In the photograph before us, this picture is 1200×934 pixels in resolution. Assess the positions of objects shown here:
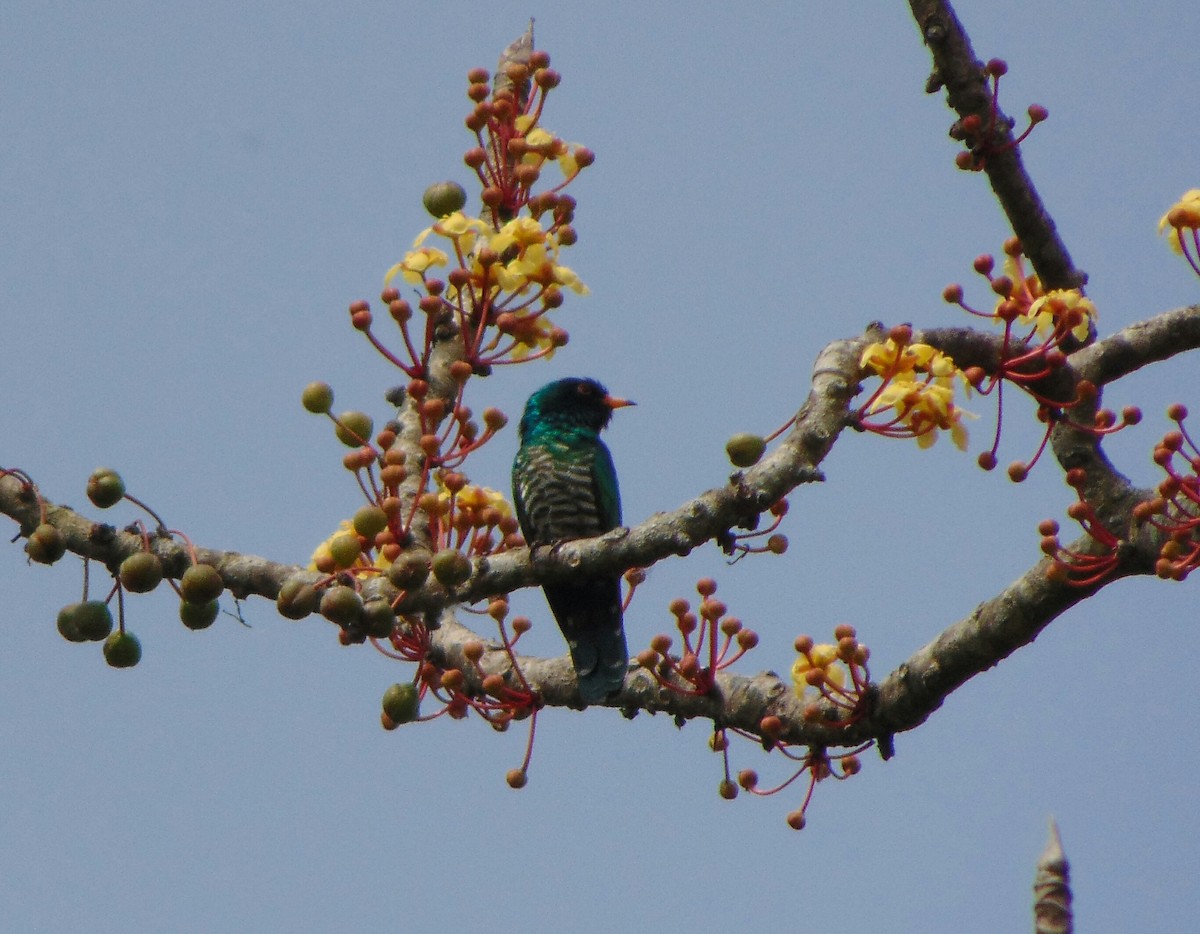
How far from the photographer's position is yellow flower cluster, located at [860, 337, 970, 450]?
4.79 metres

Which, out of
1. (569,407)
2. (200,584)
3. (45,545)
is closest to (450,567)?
(200,584)

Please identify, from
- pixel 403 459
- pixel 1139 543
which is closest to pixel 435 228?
pixel 403 459

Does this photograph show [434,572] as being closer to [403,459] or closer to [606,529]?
[403,459]

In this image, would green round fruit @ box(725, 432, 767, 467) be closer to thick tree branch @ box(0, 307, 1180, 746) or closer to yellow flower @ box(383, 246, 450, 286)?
thick tree branch @ box(0, 307, 1180, 746)

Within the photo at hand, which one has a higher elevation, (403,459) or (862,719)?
(403,459)

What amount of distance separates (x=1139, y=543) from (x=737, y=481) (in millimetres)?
1157

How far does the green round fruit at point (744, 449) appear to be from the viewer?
465 centimetres

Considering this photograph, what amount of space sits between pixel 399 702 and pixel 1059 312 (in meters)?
2.21

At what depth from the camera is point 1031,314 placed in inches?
204

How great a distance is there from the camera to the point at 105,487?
15.1ft

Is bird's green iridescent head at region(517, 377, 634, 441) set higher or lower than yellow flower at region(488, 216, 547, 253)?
higher

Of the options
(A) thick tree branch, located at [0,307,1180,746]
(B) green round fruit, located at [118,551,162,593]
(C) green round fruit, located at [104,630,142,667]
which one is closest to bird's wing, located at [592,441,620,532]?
(A) thick tree branch, located at [0,307,1180,746]

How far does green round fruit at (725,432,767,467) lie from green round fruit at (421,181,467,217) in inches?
60.7

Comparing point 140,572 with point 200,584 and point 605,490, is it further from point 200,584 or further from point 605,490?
point 605,490
